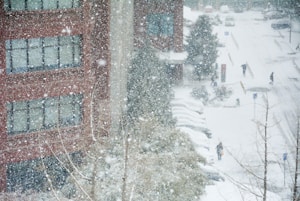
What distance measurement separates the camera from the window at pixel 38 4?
69.4 feet

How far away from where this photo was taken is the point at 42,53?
22266 mm

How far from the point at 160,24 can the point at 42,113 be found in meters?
16.7

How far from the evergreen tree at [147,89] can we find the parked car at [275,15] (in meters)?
32.7

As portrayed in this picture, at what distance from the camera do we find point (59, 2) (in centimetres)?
2228

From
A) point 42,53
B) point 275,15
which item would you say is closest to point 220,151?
point 42,53

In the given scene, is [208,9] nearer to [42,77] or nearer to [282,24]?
[282,24]

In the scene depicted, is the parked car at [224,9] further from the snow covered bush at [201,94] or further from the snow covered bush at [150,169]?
the snow covered bush at [150,169]

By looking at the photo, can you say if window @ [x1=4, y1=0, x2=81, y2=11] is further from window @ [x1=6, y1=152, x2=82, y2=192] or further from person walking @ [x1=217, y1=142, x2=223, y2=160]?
person walking @ [x1=217, y1=142, x2=223, y2=160]

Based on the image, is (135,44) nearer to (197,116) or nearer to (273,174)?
(197,116)

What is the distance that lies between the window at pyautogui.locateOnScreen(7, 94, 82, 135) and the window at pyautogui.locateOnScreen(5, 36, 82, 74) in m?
1.54

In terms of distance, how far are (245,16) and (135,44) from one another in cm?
3056

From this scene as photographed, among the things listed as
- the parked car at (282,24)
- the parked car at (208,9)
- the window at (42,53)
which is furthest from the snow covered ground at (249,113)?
the parked car at (208,9)

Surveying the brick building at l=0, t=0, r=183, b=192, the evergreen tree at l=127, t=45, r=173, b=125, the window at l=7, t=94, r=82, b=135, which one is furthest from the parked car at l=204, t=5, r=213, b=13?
the window at l=7, t=94, r=82, b=135

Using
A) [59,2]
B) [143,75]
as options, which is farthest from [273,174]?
[59,2]
